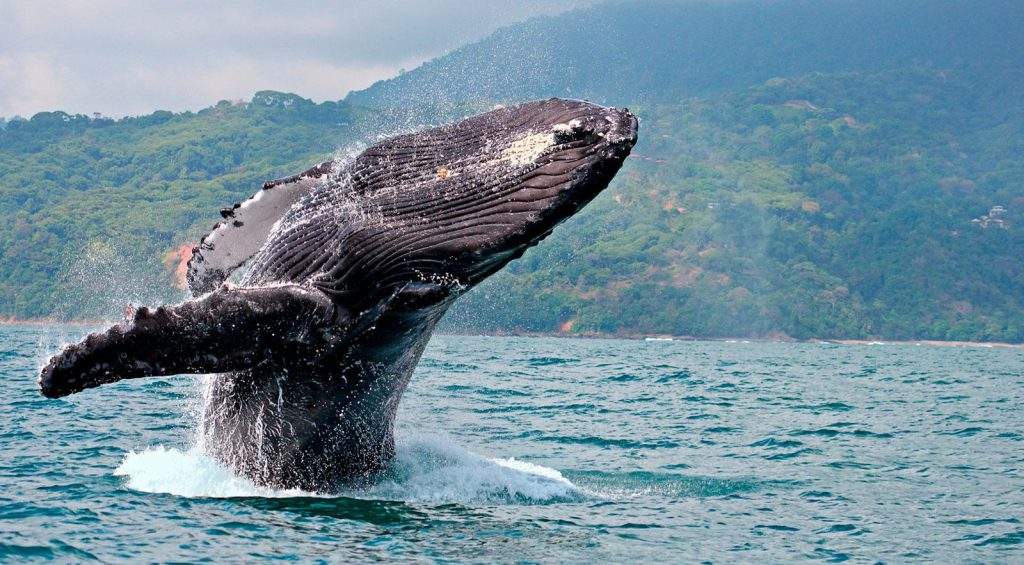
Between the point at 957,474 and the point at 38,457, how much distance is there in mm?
7685

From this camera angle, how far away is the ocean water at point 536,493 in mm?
6098

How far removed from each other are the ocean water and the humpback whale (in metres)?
0.49

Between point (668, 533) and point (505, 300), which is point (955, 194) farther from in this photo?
point (668, 533)

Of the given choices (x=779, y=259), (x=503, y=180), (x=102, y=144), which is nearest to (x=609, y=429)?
(x=503, y=180)

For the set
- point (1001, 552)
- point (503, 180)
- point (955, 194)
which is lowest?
point (1001, 552)

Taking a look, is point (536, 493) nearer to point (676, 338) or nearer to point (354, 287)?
point (354, 287)

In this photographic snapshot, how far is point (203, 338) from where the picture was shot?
5309 mm

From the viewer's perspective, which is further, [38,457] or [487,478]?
[38,457]

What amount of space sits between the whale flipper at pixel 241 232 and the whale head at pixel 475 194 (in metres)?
1.04

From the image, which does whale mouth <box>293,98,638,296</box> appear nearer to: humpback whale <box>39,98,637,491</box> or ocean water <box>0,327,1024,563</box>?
humpback whale <box>39,98,637,491</box>

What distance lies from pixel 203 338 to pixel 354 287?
2.43 feet

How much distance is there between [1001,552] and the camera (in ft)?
22.8

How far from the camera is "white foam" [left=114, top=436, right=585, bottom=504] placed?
6888 mm

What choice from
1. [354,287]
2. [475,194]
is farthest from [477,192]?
[354,287]
